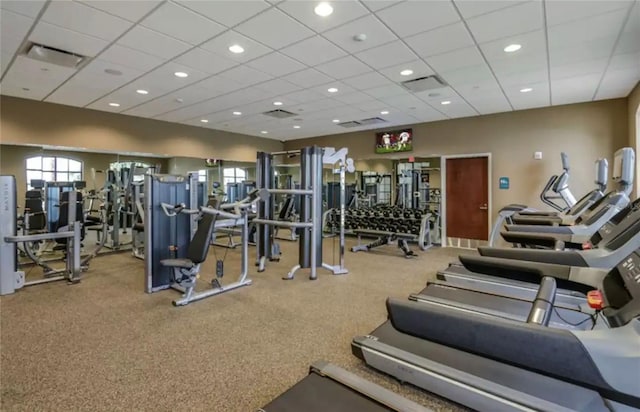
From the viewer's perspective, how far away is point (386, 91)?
5.20 meters

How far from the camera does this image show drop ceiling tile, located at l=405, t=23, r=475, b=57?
3.20 metres

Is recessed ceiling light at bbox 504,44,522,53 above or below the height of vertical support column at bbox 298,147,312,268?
above

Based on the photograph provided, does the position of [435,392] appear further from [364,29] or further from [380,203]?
[380,203]

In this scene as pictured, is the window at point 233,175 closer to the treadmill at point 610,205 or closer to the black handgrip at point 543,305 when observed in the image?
the treadmill at point 610,205

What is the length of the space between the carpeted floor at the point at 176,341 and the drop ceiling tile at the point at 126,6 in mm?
2801

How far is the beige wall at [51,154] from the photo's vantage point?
18.3ft

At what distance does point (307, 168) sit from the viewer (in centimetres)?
481

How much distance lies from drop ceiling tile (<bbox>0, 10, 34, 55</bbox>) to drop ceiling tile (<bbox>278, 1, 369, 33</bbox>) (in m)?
2.40

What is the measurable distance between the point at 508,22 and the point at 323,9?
1.72 metres

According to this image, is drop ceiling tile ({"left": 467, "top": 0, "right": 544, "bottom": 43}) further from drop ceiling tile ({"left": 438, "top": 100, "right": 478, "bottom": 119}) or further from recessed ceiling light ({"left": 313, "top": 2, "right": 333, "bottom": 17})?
drop ceiling tile ({"left": 438, "top": 100, "right": 478, "bottom": 119})

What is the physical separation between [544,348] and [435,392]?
96 centimetres

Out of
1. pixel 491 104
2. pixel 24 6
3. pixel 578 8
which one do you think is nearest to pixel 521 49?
pixel 578 8

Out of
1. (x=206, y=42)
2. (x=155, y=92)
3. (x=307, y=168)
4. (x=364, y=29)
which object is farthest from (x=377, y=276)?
(x=155, y=92)

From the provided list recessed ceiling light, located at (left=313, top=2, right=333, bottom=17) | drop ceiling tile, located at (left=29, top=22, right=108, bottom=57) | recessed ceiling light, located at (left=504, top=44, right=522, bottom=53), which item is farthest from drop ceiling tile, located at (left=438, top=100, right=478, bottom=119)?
drop ceiling tile, located at (left=29, top=22, right=108, bottom=57)
